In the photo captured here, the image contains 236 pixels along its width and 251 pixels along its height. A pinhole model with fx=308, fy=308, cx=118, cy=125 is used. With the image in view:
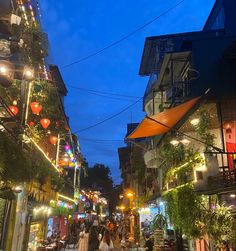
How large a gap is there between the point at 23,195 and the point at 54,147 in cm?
1372

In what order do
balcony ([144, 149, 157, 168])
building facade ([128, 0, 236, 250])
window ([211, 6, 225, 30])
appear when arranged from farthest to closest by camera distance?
balcony ([144, 149, 157, 168]) < window ([211, 6, 225, 30]) < building facade ([128, 0, 236, 250])

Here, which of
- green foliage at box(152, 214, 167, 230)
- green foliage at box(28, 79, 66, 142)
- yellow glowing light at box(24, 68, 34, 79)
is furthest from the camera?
green foliage at box(152, 214, 167, 230)

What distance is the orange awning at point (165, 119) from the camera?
11844 mm

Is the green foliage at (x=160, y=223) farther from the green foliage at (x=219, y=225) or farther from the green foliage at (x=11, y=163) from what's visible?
the green foliage at (x=11, y=163)

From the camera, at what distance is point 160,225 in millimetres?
18859

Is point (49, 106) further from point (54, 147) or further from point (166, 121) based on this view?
point (54, 147)

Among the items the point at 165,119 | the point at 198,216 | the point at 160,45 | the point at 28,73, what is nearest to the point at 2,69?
the point at 28,73

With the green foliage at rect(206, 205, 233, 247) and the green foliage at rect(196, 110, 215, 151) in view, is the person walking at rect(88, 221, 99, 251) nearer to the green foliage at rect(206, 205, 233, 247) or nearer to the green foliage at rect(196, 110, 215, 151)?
the green foliage at rect(206, 205, 233, 247)

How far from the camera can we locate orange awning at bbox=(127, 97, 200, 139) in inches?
466

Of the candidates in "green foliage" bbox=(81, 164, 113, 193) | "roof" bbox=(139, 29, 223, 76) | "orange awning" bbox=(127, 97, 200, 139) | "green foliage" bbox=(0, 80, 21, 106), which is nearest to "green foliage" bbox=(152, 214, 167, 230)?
"orange awning" bbox=(127, 97, 200, 139)

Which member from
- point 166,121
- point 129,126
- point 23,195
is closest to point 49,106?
point 23,195

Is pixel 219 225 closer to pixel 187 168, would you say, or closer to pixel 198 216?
pixel 198 216

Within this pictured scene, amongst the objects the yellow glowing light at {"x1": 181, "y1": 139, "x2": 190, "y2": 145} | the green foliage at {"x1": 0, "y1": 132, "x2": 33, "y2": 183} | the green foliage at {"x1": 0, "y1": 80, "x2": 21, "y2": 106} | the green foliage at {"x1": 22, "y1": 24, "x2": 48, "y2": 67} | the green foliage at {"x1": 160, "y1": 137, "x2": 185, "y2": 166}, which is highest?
the green foliage at {"x1": 22, "y1": 24, "x2": 48, "y2": 67}

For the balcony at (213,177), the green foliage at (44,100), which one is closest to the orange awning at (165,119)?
the balcony at (213,177)
